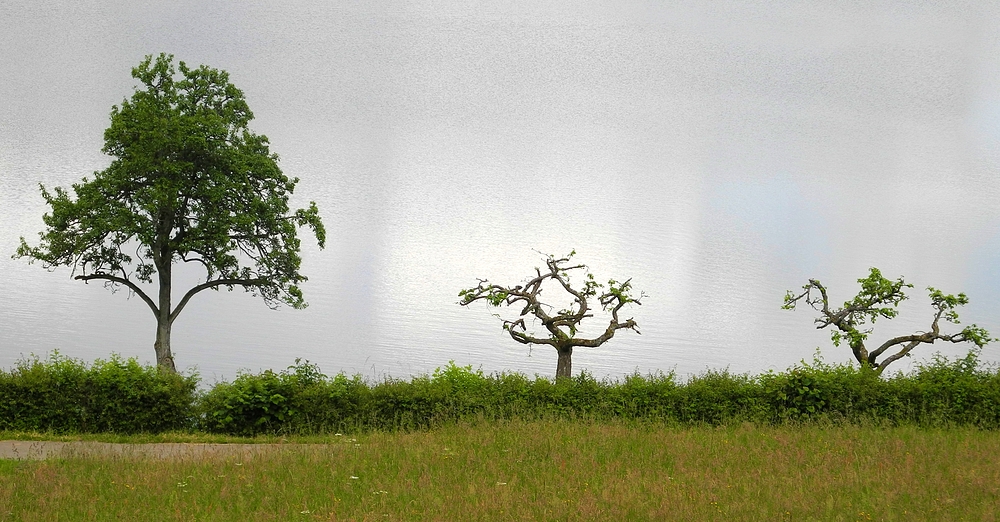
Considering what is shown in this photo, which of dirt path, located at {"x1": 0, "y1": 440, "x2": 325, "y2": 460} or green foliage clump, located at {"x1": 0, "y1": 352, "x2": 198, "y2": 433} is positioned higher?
green foliage clump, located at {"x1": 0, "y1": 352, "x2": 198, "y2": 433}

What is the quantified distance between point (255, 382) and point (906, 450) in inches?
462

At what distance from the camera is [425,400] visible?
1705 cm

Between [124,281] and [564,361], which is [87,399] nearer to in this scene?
[564,361]

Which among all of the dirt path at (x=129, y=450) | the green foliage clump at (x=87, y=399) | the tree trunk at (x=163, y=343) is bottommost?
the dirt path at (x=129, y=450)

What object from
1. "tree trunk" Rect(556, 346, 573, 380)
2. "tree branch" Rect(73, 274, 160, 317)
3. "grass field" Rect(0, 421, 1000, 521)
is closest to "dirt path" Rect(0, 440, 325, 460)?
"grass field" Rect(0, 421, 1000, 521)

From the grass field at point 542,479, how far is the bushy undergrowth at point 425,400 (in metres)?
1.85

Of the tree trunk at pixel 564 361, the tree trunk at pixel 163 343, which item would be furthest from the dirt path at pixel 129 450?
the tree trunk at pixel 163 343

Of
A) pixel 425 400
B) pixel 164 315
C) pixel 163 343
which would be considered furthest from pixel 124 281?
pixel 425 400

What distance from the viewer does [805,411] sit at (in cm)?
1770

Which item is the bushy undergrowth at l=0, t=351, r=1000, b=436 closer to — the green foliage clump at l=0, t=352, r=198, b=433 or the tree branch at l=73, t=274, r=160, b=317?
the green foliage clump at l=0, t=352, r=198, b=433

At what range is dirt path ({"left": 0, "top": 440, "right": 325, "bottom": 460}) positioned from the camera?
1373 centimetres

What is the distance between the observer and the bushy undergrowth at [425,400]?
55.7 feet

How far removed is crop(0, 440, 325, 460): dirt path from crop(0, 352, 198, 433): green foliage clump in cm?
113

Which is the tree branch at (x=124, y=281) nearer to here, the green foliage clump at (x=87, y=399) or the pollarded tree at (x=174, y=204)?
the pollarded tree at (x=174, y=204)
